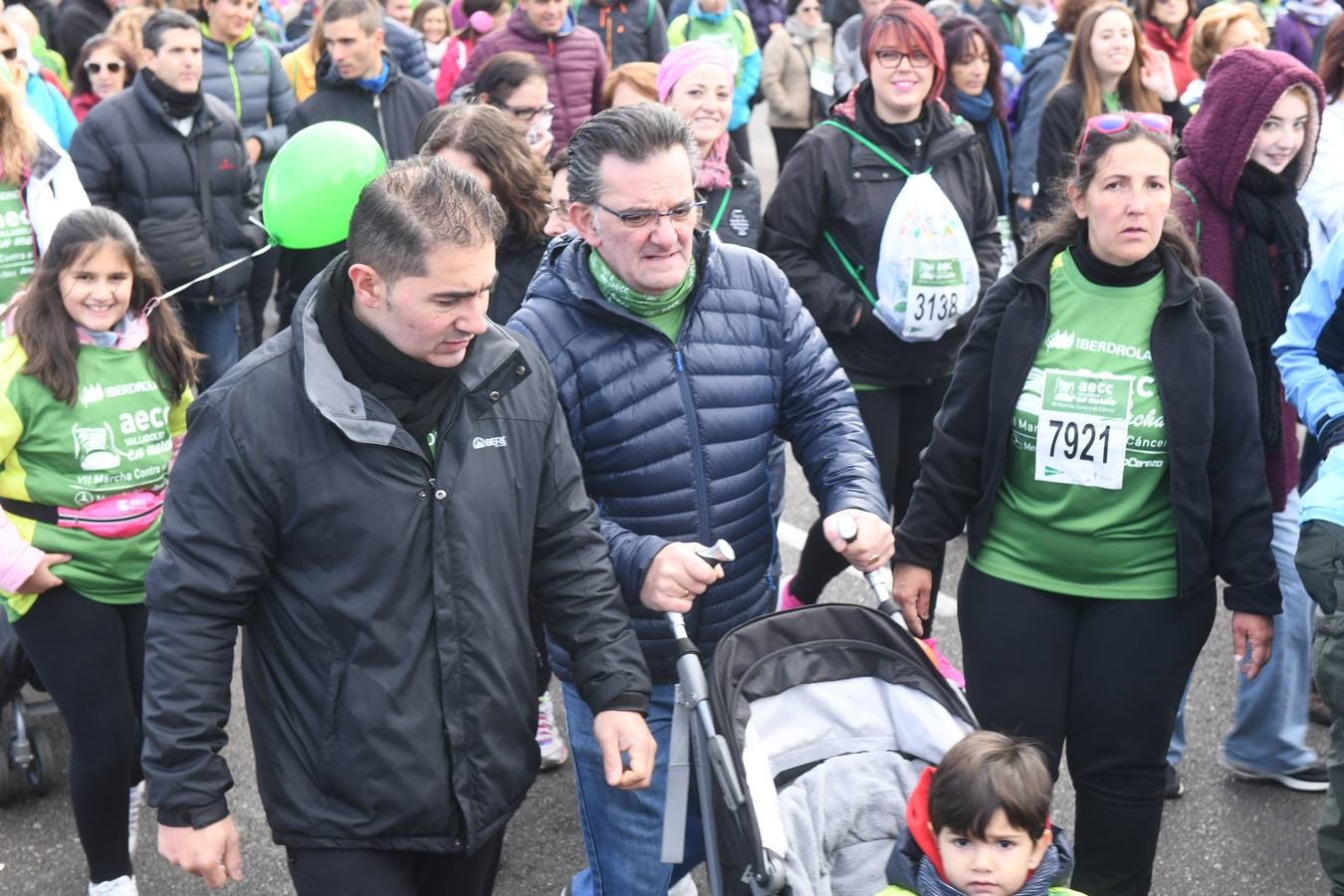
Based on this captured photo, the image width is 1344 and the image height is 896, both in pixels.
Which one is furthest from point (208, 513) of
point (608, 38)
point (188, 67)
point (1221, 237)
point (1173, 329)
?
point (608, 38)

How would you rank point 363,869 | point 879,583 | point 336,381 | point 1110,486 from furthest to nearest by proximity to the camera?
point 1110,486 → point 879,583 → point 363,869 → point 336,381

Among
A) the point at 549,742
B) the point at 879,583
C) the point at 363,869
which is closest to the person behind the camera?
the point at 363,869

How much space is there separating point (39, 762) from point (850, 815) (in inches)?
118

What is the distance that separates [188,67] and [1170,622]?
4961 millimetres

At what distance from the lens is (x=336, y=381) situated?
2936 millimetres

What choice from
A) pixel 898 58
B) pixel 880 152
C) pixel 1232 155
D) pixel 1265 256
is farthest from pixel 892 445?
pixel 1232 155

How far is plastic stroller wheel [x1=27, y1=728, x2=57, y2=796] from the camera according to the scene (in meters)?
5.14

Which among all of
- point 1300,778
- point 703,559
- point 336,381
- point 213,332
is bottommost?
point 1300,778

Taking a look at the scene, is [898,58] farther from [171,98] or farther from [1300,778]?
[171,98]

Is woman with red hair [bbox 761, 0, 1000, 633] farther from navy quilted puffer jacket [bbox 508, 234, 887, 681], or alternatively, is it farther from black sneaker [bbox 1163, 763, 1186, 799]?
navy quilted puffer jacket [bbox 508, 234, 887, 681]

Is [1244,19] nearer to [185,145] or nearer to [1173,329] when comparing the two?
[1173,329]

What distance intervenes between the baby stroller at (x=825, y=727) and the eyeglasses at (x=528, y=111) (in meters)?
3.20

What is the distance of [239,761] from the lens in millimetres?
5469

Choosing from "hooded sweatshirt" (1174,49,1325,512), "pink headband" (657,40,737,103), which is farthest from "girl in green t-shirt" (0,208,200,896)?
"hooded sweatshirt" (1174,49,1325,512)
